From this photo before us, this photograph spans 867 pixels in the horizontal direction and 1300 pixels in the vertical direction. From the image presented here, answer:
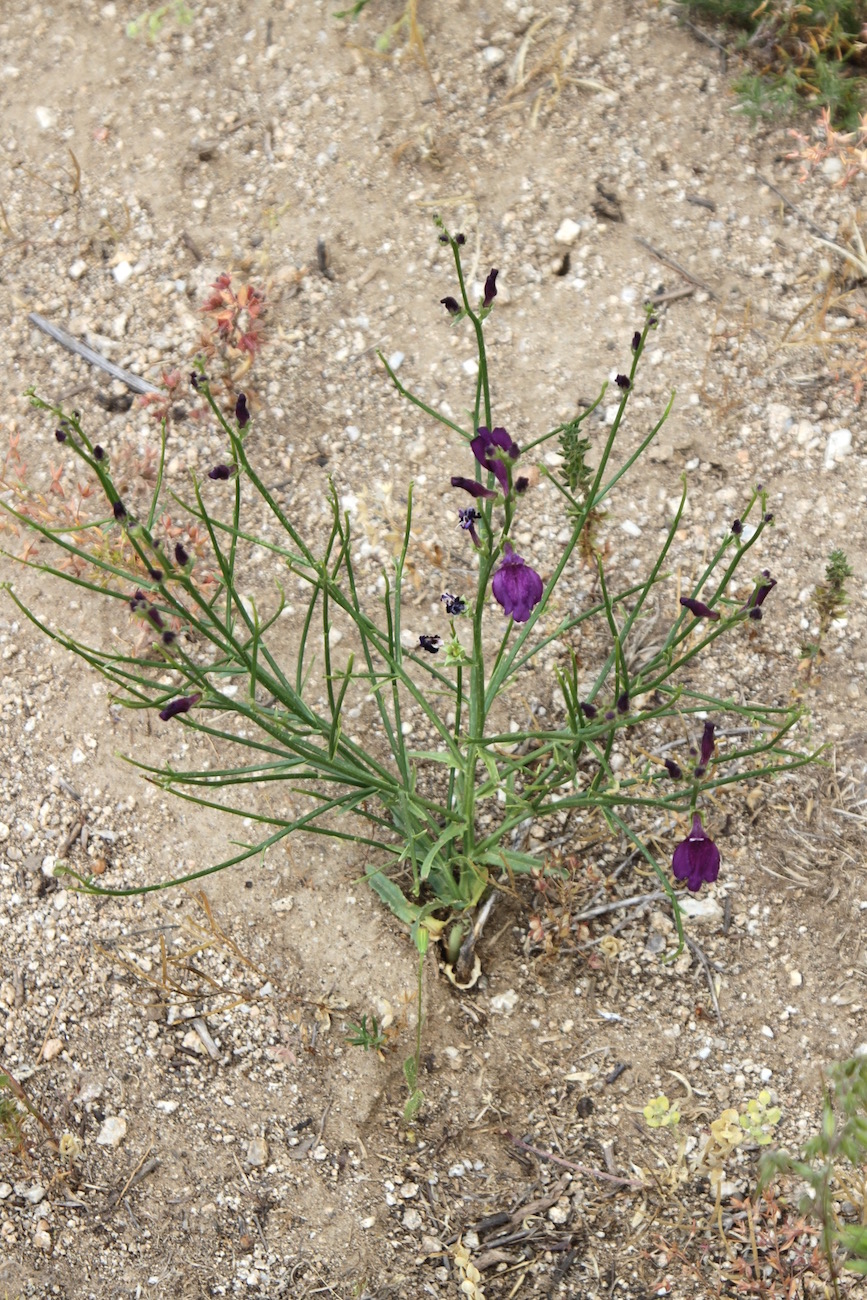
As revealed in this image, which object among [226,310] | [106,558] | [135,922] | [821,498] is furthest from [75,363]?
[821,498]

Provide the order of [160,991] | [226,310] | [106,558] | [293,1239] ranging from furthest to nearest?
1. [226,310]
2. [106,558]
3. [160,991]
4. [293,1239]

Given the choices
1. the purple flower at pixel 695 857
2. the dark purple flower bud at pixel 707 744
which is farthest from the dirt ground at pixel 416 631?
the dark purple flower bud at pixel 707 744

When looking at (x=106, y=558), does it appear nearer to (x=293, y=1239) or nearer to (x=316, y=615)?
(x=316, y=615)

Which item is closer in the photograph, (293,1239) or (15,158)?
(293,1239)

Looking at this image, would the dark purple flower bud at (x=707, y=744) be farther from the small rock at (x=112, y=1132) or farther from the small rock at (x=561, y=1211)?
the small rock at (x=112, y=1132)

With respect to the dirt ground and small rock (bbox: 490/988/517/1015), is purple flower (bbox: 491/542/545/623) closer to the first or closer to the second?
the dirt ground

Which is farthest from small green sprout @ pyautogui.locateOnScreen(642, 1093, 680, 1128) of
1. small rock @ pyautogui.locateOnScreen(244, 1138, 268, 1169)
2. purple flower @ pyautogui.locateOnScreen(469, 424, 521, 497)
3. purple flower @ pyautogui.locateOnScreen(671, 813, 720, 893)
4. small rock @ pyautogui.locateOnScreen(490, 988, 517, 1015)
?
purple flower @ pyautogui.locateOnScreen(469, 424, 521, 497)

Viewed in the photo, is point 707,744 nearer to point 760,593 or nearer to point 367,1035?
point 760,593

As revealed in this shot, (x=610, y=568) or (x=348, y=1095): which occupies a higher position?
(x=610, y=568)
